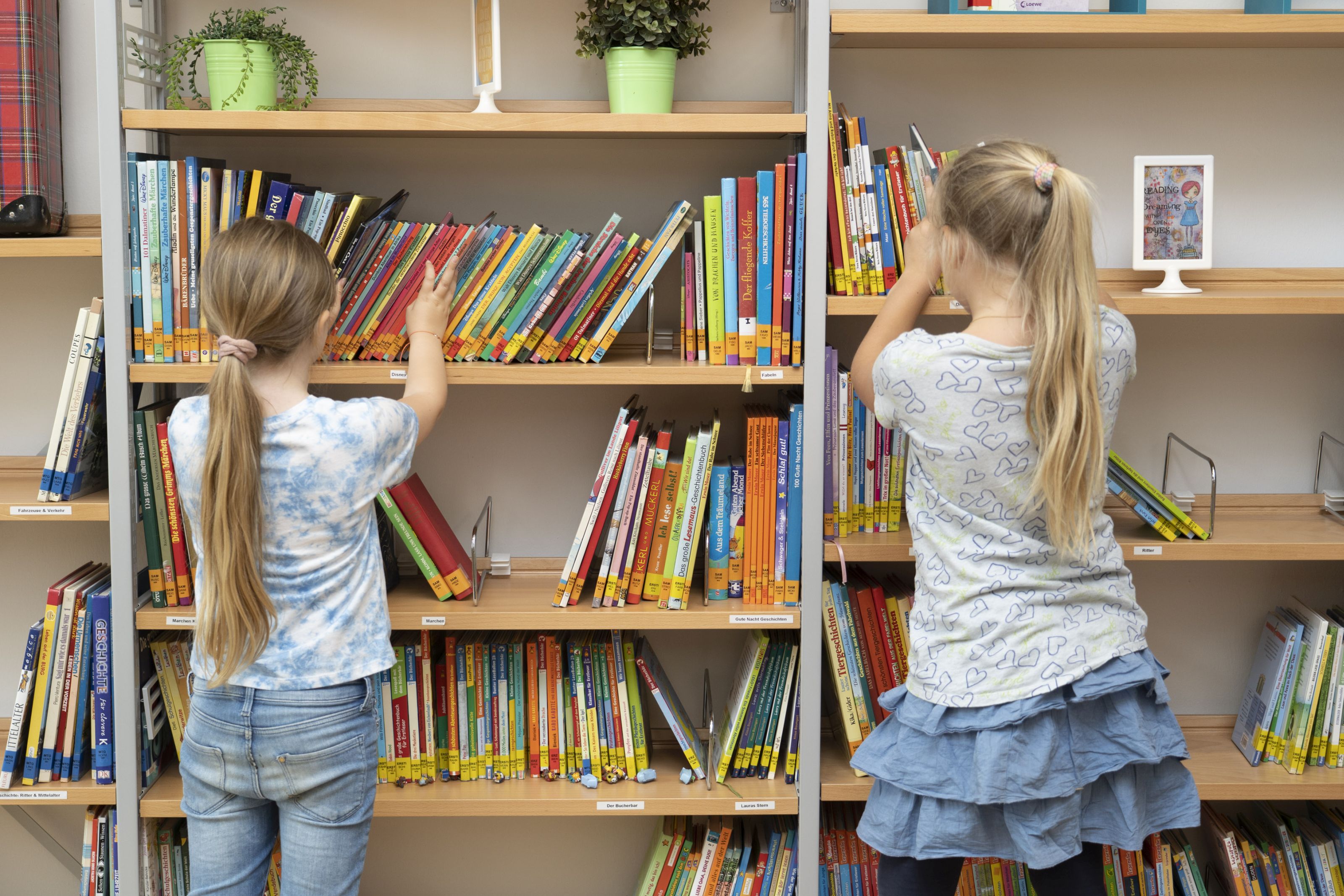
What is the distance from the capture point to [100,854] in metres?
1.98

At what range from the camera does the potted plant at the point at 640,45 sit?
1.84 m

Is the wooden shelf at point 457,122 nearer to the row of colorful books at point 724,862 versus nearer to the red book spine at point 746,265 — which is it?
the red book spine at point 746,265

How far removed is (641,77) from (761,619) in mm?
968

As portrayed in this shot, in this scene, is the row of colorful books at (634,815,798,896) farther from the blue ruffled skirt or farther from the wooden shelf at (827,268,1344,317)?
the wooden shelf at (827,268,1344,317)

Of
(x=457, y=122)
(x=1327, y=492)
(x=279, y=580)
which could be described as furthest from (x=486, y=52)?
(x=1327, y=492)

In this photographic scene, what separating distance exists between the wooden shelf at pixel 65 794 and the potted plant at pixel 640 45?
1523 millimetres

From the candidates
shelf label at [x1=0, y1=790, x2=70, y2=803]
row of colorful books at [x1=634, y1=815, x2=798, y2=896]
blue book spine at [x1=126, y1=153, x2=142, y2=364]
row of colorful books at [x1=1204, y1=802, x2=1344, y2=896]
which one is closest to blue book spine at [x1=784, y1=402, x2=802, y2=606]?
row of colorful books at [x1=634, y1=815, x2=798, y2=896]

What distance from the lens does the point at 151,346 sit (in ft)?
6.06

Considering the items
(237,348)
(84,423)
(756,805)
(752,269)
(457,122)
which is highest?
(457,122)

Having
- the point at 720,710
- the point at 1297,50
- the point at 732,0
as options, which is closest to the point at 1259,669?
the point at 720,710

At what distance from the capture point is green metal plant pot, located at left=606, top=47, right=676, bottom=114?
73.0 inches

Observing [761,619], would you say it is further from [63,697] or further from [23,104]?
[23,104]

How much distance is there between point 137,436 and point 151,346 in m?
0.16

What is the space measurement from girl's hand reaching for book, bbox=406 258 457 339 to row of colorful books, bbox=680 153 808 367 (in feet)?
1.34
